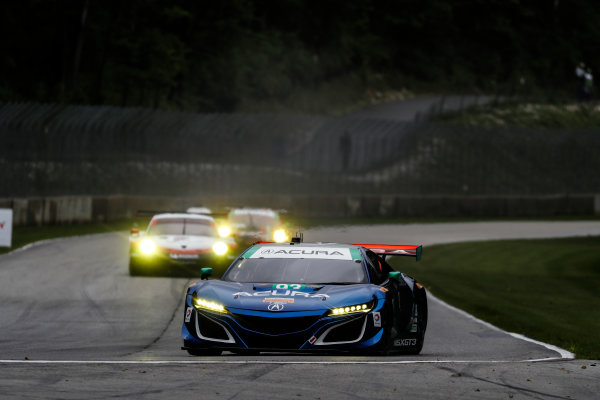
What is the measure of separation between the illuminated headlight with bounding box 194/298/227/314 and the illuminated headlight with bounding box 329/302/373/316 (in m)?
1.00

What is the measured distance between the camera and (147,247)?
75.8 feet

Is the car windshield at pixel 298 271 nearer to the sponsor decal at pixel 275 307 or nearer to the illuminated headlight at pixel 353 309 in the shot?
the illuminated headlight at pixel 353 309

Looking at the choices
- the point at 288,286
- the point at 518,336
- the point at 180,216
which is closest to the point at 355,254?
the point at 288,286

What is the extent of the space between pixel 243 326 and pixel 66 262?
52.0ft

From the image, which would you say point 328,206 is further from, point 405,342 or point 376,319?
Answer: point 376,319

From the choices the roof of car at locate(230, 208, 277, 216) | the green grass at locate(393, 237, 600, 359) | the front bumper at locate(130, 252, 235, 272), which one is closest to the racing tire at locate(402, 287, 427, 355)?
the green grass at locate(393, 237, 600, 359)

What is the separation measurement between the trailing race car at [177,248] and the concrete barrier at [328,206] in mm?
10419

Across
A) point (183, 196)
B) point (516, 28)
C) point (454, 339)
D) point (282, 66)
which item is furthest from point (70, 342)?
point (516, 28)

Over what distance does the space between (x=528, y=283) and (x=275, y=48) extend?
4955 cm

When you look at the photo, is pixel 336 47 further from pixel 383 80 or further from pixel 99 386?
pixel 99 386

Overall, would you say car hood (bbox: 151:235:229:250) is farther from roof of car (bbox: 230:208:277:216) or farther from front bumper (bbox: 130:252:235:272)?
roof of car (bbox: 230:208:277:216)

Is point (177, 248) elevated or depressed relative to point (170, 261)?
elevated

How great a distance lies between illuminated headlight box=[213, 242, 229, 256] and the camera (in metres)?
23.4

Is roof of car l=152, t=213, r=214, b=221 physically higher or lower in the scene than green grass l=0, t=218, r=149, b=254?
higher
